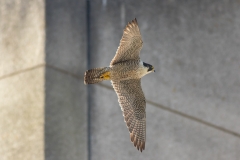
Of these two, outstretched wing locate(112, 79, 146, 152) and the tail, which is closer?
the tail

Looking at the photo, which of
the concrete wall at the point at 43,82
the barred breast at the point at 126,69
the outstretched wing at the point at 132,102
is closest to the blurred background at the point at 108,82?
the concrete wall at the point at 43,82

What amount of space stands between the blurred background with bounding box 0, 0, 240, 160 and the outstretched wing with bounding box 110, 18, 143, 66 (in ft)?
4.45

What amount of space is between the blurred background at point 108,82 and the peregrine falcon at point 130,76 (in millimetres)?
1182

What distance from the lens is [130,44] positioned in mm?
3557

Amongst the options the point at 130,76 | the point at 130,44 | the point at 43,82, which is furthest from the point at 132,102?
the point at 43,82

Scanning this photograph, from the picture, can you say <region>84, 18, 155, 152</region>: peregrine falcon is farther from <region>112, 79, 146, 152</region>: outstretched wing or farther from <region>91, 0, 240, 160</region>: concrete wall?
<region>91, 0, 240, 160</region>: concrete wall

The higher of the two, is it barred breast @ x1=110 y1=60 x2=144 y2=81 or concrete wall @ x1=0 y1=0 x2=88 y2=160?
barred breast @ x1=110 y1=60 x2=144 y2=81

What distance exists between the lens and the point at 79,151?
4.96m

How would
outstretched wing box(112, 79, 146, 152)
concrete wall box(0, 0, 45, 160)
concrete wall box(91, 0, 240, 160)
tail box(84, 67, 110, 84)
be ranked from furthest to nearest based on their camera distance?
concrete wall box(91, 0, 240, 160)
concrete wall box(0, 0, 45, 160)
outstretched wing box(112, 79, 146, 152)
tail box(84, 67, 110, 84)

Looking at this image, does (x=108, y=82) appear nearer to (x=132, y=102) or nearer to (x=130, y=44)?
(x=132, y=102)

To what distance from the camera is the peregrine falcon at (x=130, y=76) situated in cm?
355

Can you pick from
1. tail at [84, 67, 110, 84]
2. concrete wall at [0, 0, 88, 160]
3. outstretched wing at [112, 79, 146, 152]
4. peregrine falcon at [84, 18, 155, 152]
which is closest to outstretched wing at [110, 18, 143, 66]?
peregrine falcon at [84, 18, 155, 152]

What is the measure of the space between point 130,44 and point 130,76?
27cm

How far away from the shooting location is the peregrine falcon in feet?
11.6
